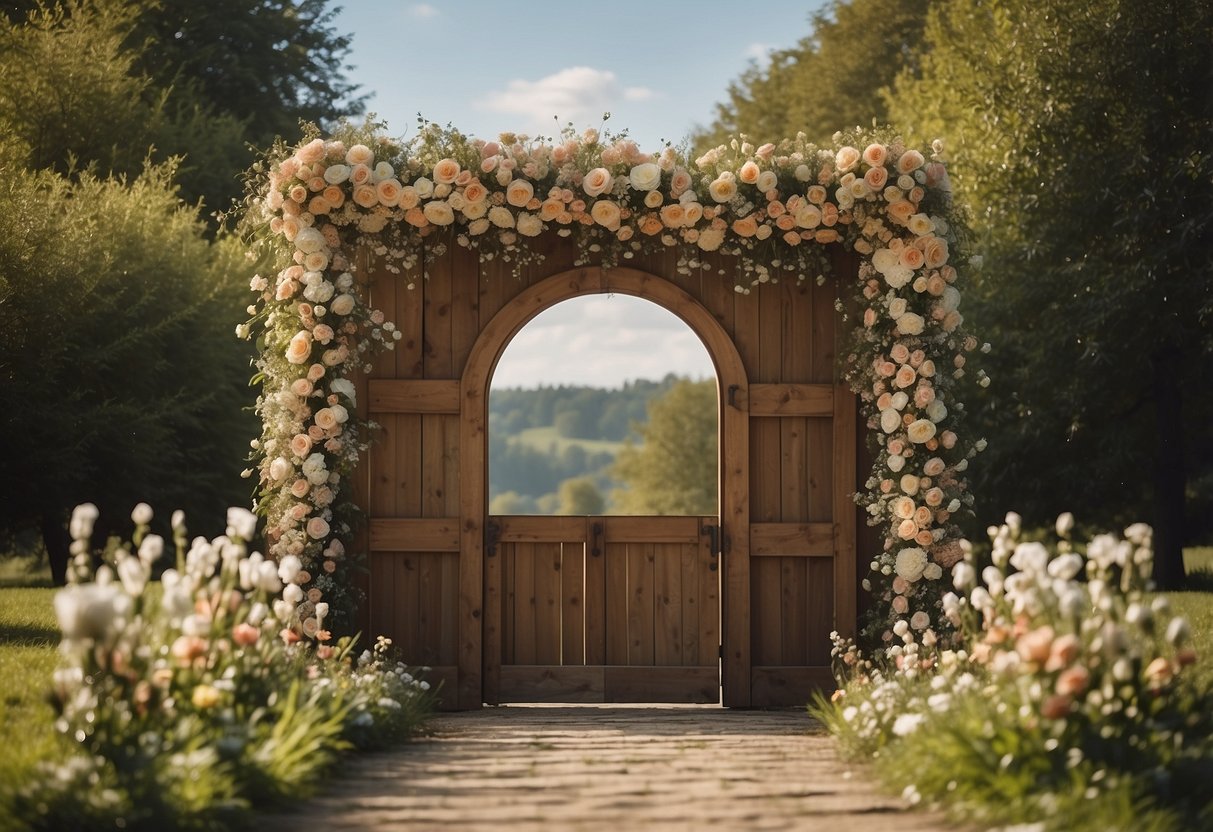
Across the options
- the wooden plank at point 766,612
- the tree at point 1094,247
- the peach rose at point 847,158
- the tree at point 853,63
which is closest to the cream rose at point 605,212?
the peach rose at point 847,158

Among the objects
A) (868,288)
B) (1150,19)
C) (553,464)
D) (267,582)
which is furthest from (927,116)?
(553,464)

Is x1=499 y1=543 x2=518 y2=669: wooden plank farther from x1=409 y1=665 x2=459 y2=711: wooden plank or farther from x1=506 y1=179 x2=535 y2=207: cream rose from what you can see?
x1=506 y1=179 x2=535 y2=207: cream rose

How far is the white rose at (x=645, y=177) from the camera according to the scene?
7746 millimetres

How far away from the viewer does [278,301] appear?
7922mm

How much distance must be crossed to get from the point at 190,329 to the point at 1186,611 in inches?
408

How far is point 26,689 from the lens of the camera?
6031 mm

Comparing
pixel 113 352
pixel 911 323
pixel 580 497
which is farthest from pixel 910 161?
pixel 580 497

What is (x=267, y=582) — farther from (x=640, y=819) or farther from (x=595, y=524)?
(x=595, y=524)

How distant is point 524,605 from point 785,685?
1.58 m

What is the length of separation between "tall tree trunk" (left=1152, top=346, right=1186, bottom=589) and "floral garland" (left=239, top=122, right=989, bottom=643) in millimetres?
6591

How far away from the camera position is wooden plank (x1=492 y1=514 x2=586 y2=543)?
8.27 meters

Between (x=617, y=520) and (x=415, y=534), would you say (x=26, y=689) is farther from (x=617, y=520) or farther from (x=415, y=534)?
(x=617, y=520)

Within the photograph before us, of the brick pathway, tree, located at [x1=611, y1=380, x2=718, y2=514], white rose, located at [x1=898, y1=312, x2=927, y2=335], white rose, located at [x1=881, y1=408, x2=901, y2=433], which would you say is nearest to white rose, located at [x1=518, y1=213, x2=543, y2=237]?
white rose, located at [x1=898, y1=312, x2=927, y2=335]

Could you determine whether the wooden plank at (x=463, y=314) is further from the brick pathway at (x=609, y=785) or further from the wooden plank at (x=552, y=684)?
the brick pathway at (x=609, y=785)
